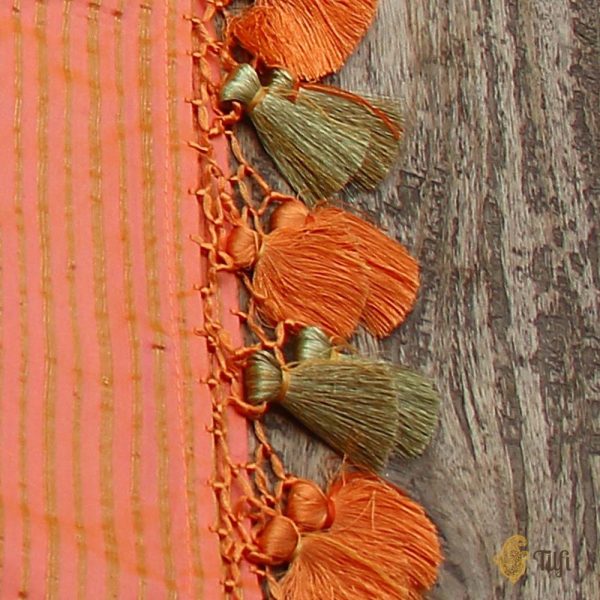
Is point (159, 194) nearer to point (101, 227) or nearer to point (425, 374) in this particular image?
point (101, 227)

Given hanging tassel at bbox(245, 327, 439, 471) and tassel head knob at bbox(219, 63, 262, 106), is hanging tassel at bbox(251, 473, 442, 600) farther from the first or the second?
tassel head knob at bbox(219, 63, 262, 106)

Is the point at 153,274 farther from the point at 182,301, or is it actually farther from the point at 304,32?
the point at 304,32

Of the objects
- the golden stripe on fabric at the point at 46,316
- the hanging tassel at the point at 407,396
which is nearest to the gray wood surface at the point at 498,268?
the hanging tassel at the point at 407,396

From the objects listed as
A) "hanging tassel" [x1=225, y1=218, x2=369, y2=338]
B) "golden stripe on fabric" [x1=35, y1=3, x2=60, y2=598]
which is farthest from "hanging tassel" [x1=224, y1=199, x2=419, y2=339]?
"golden stripe on fabric" [x1=35, y1=3, x2=60, y2=598]

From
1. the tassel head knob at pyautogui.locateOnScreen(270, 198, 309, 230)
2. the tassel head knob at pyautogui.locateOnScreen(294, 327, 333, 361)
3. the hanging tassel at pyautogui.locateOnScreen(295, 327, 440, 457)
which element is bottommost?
the hanging tassel at pyautogui.locateOnScreen(295, 327, 440, 457)

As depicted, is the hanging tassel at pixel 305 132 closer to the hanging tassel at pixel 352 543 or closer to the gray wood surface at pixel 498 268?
the gray wood surface at pixel 498 268

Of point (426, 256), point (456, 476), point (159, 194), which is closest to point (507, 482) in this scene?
point (456, 476)

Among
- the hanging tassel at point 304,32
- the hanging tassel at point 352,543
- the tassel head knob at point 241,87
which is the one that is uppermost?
the hanging tassel at point 304,32

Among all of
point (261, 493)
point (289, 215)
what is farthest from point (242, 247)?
point (261, 493)
